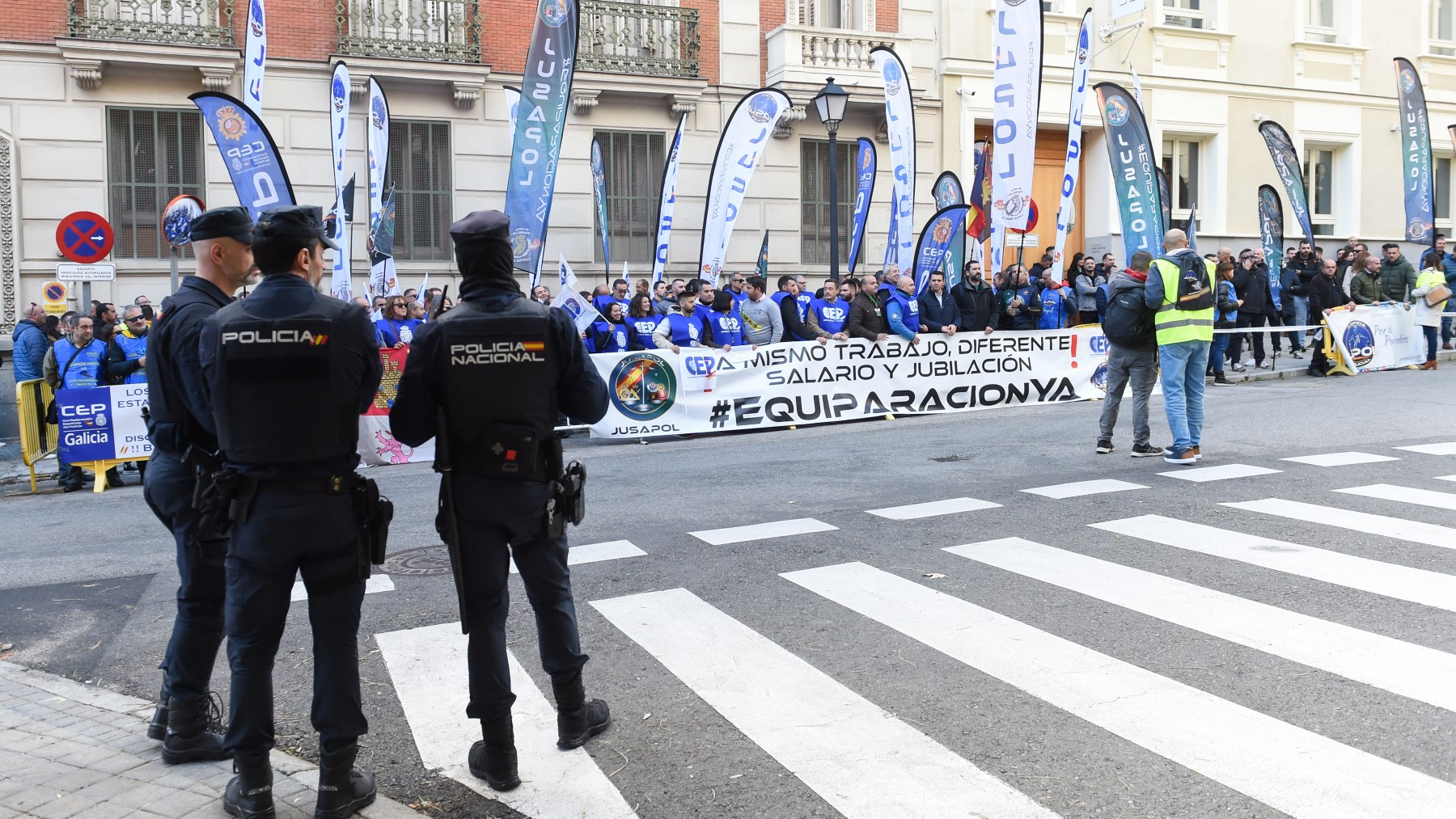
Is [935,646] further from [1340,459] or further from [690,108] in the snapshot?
[690,108]

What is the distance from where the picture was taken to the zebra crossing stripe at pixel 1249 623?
16.3ft

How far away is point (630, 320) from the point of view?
1510 centimetres

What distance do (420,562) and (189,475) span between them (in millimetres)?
3190

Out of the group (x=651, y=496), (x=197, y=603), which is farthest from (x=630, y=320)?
(x=197, y=603)

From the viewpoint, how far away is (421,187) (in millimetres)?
21609

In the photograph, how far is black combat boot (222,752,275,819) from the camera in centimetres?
384

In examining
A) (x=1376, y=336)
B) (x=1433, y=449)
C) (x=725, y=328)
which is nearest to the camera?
(x=1433, y=449)

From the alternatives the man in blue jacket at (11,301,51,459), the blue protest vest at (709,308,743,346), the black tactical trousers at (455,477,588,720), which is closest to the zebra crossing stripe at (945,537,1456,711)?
the black tactical trousers at (455,477,588,720)

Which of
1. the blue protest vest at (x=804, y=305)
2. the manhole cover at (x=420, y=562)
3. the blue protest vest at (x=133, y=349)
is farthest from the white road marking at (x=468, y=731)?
the blue protest vest at (x=804, y=305)

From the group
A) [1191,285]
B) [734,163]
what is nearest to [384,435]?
[734,163]

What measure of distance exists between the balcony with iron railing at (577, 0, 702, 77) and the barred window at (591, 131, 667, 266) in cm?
120

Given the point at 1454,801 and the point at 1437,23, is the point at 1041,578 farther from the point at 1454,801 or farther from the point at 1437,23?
the point at 1437,23

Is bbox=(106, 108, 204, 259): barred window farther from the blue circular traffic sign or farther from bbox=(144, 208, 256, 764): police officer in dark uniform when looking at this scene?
bbox=(144, 208, 256, 764): police officer in dark uniform

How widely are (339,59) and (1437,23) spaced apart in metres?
25.6
